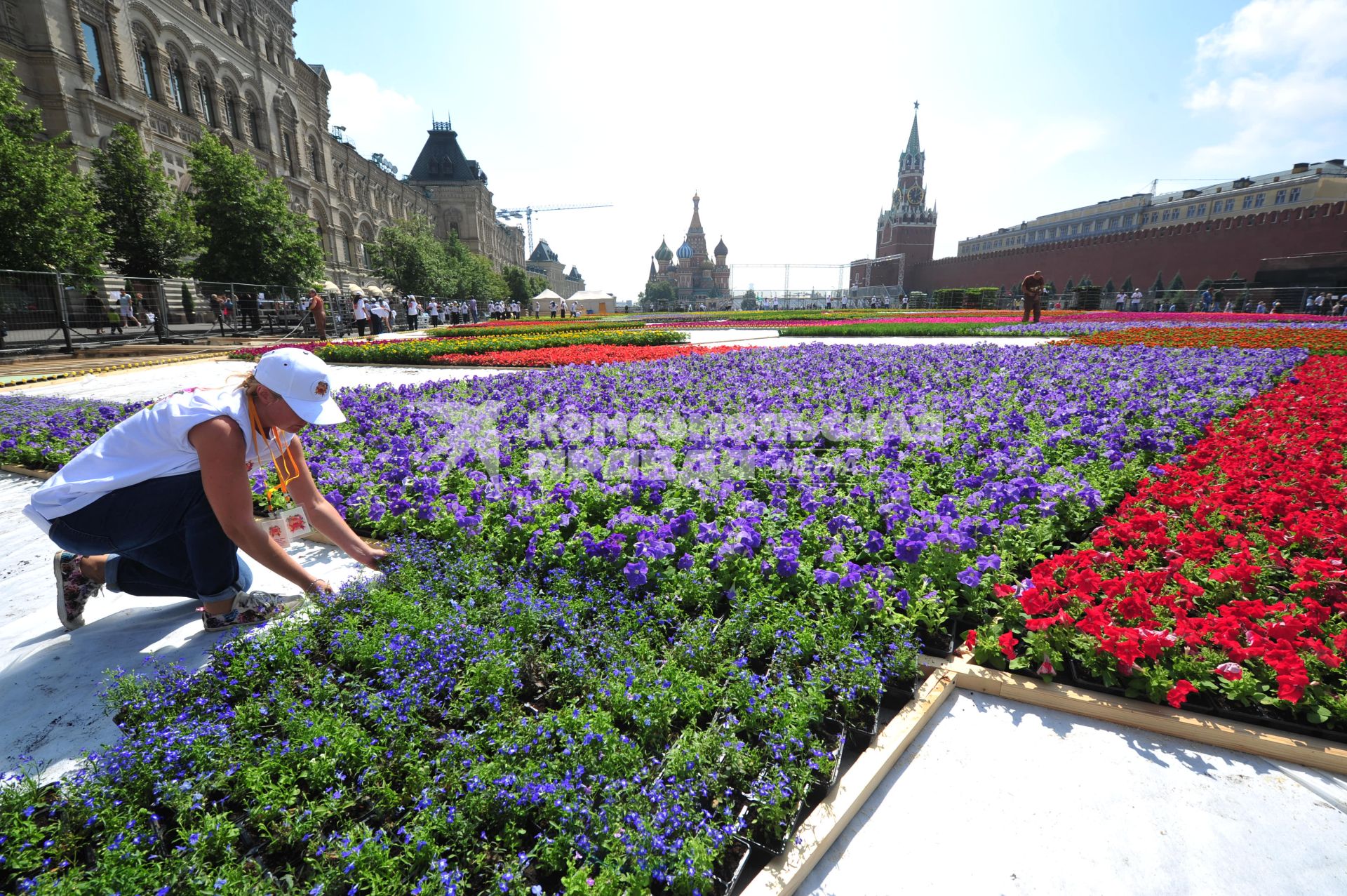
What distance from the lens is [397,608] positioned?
104 inches

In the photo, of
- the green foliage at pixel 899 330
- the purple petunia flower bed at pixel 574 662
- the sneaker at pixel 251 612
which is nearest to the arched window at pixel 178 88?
the green foliage at pixel 899 330

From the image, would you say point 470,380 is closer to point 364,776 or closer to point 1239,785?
point 364,776

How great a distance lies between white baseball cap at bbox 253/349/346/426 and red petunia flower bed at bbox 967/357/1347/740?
2.84 meters

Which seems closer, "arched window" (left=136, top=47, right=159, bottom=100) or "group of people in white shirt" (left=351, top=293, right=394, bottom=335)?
"group of people in white shirt" (left=351, top=293, right=394, bottom=335)

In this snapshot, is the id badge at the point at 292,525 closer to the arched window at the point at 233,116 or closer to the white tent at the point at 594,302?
the arched window at the point at 233,116

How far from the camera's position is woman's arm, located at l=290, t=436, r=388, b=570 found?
2.82m

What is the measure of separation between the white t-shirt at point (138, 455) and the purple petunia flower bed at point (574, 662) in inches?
31.7

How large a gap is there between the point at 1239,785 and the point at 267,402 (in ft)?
12.3

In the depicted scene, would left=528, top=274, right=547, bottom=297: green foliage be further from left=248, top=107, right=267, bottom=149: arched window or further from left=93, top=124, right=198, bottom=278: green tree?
left=93, top=124, right=198, bottom=278: green tree

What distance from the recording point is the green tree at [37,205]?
590 inches

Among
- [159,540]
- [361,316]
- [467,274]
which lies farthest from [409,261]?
[159,540]

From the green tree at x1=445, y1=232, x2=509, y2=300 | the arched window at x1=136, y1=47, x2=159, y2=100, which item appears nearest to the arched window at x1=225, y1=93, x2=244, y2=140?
the arched window at x1=136, y1=47, x2=159, y2=100

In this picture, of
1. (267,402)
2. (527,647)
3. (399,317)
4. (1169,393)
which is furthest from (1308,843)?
(399,317)

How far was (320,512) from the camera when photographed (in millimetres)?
2867
